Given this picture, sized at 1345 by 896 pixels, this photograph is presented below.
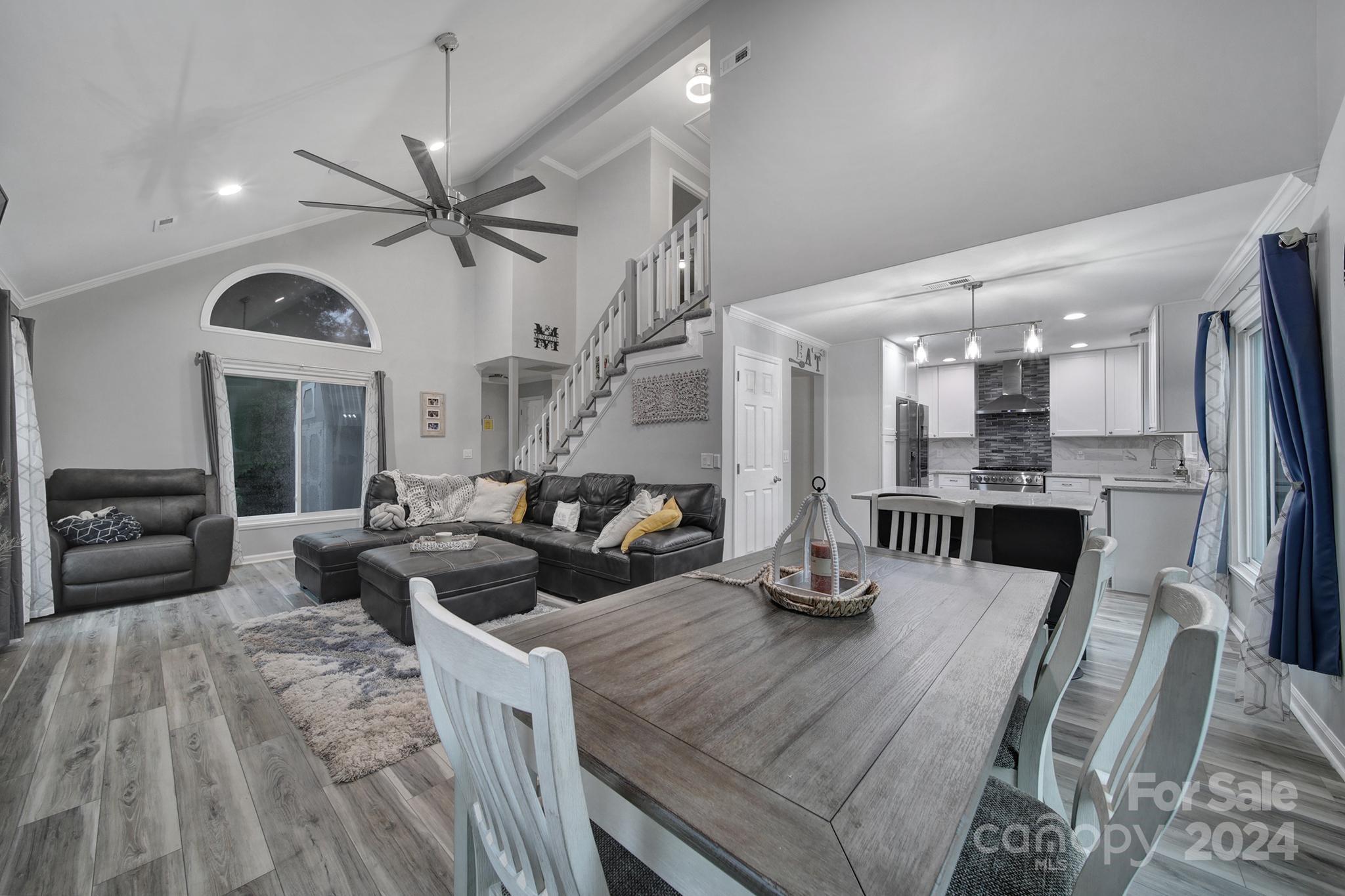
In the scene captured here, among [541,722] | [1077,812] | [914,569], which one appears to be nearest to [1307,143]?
[914,569]

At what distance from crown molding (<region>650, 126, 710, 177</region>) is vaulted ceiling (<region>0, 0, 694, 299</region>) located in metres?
1.58

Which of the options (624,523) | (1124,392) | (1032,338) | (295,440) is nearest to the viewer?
(1032,338)

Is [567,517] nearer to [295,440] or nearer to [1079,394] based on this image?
[295,440]

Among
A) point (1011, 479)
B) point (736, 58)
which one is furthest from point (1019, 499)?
point (736, 58)

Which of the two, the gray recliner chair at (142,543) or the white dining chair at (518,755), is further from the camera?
the gray recliner chair at (142,543)

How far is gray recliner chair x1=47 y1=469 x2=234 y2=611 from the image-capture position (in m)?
3.65

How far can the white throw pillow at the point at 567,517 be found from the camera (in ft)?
15.3

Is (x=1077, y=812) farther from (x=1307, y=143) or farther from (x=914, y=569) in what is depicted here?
(x=1307, y=143)

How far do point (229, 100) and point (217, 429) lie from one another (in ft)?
10.7

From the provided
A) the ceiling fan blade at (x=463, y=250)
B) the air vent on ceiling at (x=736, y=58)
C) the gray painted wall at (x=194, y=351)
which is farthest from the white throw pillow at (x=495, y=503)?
the air vent on ceiling at (x=736, y=58)

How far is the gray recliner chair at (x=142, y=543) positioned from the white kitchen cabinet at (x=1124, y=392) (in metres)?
8.94

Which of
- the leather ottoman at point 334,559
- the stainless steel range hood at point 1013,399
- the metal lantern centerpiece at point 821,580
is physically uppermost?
the stainless steel range hood at point 1013,399

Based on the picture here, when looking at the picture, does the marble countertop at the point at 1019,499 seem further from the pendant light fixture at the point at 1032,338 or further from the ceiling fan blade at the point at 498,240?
the ceiling fan blade at the point at 498,240

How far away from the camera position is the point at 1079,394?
20.1ft
